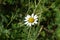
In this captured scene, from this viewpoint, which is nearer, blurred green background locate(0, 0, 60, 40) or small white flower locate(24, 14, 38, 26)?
small white flower locate(24, 14, 38, 26)

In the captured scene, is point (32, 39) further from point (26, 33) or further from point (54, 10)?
point (54, 10)

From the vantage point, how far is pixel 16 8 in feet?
8.91

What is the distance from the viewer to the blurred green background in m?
2.48

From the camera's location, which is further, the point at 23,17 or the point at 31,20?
the point at 23,17

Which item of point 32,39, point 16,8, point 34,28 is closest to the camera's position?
point 32,39

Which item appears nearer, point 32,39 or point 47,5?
point 32,39

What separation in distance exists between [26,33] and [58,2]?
53 cm

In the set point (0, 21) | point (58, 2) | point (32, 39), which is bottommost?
point (32, 39)

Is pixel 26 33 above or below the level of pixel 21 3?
below

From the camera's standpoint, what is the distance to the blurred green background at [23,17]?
2.48m

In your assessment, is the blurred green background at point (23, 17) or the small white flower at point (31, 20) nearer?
the small white flower at point (31, 20)

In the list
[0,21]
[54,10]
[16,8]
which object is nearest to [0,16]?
[0,21]

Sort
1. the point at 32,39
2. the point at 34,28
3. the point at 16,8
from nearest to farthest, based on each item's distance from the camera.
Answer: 1. the point at 32,39
2. the point at 34,28
3. the point at 16,8

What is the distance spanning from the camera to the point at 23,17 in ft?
8.73
